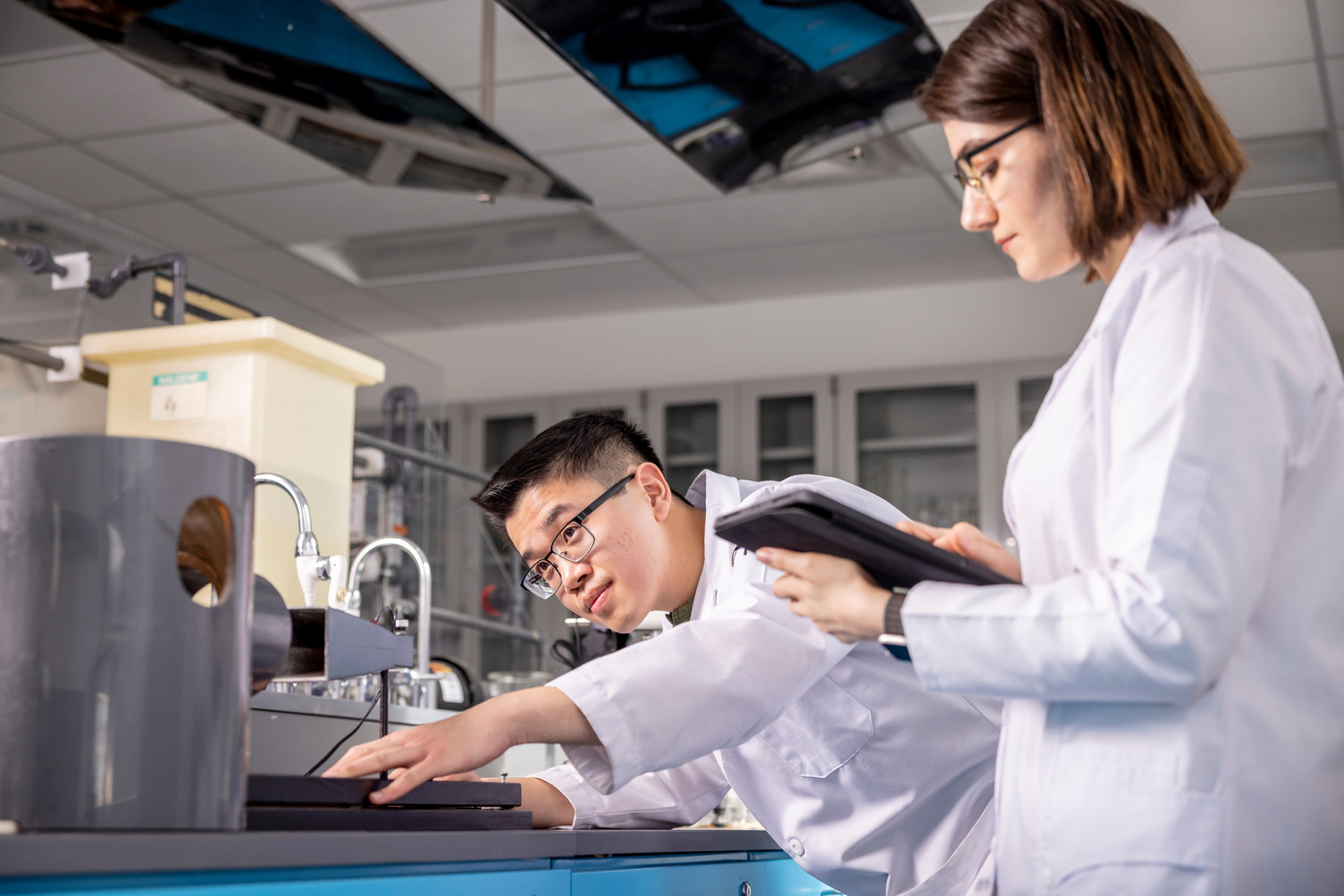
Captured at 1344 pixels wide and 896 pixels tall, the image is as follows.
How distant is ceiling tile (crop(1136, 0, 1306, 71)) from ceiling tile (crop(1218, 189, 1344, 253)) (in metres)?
0.87

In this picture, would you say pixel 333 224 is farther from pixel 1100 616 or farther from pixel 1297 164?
pixel 1100 616

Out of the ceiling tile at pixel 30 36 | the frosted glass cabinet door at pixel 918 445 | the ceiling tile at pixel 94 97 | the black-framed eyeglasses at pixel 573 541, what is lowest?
the black-framed eyeglasses at pixel 573 541

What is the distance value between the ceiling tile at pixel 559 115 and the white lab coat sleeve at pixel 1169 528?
2704 millimetres

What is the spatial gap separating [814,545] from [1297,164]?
11.5ft

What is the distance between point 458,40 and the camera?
320 cm

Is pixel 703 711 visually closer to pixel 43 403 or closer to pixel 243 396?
pixel 243 396

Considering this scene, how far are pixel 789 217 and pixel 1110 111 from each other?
345cm

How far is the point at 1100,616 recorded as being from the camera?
74 centimetres

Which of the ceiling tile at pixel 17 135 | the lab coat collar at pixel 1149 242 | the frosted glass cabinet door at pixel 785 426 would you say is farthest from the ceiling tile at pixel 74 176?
the lab coat collar at pixel 1149 242

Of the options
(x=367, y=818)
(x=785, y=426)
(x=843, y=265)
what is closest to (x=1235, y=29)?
(x=843, y=265)

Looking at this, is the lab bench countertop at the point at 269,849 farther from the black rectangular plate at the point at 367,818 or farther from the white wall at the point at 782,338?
the white wall at the point at 782,338

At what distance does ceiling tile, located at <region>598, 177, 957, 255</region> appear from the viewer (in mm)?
4043

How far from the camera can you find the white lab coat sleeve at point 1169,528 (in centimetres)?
72

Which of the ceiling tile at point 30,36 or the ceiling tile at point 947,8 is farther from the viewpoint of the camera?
the ceiling tile at point 30,36
